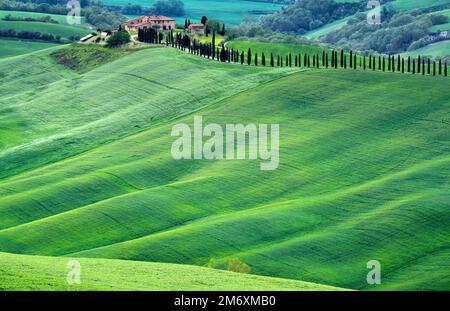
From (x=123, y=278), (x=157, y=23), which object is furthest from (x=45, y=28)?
(x=123, y=278)

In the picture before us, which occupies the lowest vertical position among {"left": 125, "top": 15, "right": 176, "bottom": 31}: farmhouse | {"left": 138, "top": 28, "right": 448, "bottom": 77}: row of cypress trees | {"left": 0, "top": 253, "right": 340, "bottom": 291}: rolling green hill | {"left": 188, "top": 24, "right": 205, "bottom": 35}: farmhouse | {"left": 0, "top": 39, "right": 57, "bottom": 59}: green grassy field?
{"left": 0, "top": 39, "right": 57, "bottom": 59}: green grassy field

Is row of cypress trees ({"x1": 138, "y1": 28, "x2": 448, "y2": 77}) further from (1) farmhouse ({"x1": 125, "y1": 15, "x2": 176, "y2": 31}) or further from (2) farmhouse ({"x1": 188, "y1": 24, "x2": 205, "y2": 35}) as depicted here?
(1) farmhouse ({"x1": 125, "y1": 15, "x2": 176, "y2": 31})

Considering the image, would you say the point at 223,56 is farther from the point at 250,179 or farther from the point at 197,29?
the point at 250,179

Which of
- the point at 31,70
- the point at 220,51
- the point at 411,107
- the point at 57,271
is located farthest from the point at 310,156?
the point at 31,70

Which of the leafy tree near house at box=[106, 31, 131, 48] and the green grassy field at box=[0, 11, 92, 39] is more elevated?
the leafy tree near house at box=[106, 31, 131, 48]

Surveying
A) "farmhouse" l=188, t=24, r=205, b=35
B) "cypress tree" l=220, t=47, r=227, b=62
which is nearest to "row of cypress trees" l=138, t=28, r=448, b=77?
"cypress tree" l=220, t=47, r=227, b=62

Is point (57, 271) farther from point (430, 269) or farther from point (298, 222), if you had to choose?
point (298, 222)
